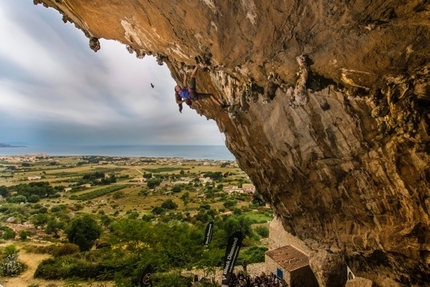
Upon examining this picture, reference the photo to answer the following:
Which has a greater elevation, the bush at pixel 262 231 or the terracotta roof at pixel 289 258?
the terracotta roof at pixel 289 258

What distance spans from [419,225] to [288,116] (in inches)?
214

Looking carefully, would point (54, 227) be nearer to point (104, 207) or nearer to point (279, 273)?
point (104, 207)

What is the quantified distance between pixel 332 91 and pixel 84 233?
3810cm

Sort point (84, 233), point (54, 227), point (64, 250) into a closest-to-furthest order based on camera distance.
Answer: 1. point (64, 250)
2. point (84, 233)
3. point (54, 227)

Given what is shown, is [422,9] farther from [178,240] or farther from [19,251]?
[19,251]

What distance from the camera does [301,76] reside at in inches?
242

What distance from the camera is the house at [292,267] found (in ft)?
52.4

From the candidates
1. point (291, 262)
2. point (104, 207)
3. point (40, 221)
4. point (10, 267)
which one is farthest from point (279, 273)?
point (104, 207)

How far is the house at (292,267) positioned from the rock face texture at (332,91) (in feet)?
12.7

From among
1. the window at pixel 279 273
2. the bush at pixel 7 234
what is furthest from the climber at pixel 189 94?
the bush at pixel 7 234

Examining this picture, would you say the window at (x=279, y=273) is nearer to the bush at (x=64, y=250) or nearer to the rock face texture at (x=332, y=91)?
the rock face texture at (x=332, y=91)

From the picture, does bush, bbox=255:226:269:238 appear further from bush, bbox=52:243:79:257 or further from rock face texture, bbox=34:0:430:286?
rock face texture, bbox=34:0:430:286

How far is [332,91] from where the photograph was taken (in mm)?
6703

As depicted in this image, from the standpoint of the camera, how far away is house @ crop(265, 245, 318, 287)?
15969mm
